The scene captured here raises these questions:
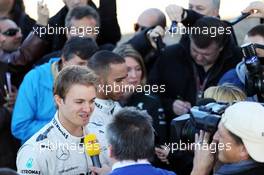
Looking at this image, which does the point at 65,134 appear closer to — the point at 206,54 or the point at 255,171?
the point at 255,171

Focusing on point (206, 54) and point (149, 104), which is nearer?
point (149, 104)

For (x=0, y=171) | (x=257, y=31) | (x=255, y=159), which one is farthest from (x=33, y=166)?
(x=257, y=31)

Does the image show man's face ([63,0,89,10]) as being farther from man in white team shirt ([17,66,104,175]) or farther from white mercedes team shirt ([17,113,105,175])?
white mercedes team shirt ([17,113,105,175])

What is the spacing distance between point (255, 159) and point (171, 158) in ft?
4.23

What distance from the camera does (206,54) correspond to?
19.9ft

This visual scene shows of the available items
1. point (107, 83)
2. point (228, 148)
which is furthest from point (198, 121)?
point (107, 83)

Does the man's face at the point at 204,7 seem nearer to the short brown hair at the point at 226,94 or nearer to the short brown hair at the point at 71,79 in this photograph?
the short brown hair at the point at 226,94

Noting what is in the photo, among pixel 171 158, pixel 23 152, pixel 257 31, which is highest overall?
pixel 257 31

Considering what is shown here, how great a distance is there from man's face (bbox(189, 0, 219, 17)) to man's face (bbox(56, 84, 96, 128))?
8.46 feet

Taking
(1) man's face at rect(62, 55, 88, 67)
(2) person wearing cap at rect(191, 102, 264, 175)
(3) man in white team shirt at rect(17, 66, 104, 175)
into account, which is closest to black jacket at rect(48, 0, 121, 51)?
(1) man's face at rect(62, 55, 88, 67)

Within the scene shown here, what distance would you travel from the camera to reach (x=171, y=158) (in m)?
5.34

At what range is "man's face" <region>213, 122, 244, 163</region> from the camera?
4188 millimetres

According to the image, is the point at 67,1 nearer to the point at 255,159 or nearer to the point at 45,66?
the point at 45,66

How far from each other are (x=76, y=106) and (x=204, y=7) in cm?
268
